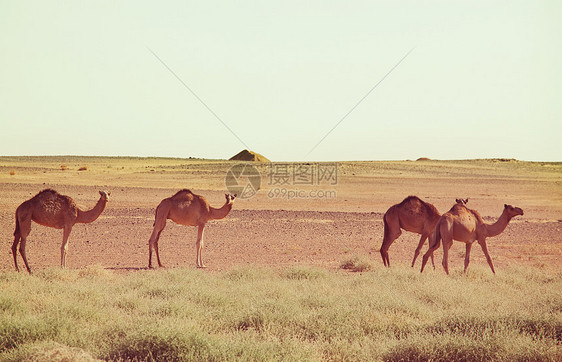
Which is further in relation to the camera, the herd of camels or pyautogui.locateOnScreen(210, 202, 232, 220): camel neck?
pyautogui.locateOnScreen(210, 202, 232, 220): camel neck

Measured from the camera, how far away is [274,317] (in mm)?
8391

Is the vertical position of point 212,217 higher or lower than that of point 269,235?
higher

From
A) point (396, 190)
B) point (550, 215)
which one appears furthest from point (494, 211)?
point (396, 190)

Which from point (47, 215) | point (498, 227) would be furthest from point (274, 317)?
point (498, 227)

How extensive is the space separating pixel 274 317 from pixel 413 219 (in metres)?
6.42

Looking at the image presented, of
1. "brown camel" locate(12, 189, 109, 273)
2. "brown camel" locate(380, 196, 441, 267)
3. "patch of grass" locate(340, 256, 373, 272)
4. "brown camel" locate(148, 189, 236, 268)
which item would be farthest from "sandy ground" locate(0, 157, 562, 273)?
"brown camel" locate(12, 189, 109, 273)

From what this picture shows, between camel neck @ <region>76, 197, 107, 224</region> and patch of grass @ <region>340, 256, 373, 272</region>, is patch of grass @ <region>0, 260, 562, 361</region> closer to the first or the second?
camel neck @ <region>76, 197, 107, 224</region>

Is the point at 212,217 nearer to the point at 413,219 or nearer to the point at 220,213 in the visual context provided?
the point at 220,213

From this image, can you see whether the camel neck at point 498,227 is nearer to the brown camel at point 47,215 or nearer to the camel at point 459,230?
the camel at point 459,230

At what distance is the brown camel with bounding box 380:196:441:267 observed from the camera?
13.6 metres

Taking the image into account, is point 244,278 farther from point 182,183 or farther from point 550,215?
point 182,183

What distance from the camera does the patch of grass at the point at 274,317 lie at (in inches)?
268

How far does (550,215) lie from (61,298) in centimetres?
2730

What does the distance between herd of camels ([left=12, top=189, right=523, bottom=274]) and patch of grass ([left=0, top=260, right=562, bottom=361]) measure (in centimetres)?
104
